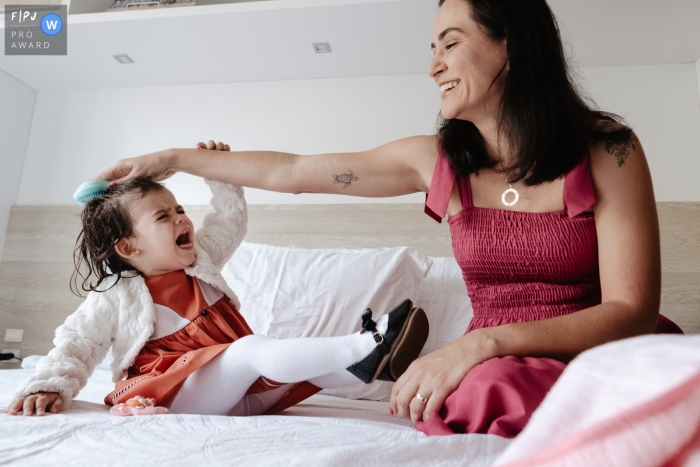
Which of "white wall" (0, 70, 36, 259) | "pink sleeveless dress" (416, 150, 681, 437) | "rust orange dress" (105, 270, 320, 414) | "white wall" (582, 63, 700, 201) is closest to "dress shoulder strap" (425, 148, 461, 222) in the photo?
"pink sleeveless dress" (416, 150, 681, 437)

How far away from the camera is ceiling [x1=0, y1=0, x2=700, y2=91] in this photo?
6.31ft

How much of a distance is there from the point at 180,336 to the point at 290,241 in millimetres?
1000

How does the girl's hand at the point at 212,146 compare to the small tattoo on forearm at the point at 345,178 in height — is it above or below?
above

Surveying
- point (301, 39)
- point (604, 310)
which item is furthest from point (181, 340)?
point (301, 39)

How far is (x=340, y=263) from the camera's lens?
1849 millimetres

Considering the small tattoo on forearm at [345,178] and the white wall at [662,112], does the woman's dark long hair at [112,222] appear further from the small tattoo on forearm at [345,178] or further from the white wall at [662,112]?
the white wall at [662,112]

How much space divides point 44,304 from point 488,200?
211 centimetres

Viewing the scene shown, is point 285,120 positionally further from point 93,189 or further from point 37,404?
point 37,404

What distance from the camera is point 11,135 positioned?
2.63 m

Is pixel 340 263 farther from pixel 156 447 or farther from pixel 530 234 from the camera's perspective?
pixel 156 447

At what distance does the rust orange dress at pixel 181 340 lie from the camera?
1.15 m

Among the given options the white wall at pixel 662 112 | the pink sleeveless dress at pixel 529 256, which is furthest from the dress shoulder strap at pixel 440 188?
the white wall at pixel 662 112

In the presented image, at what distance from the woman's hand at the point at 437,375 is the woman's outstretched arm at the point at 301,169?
53 centimetres

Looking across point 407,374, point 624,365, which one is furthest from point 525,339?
point 624,365
